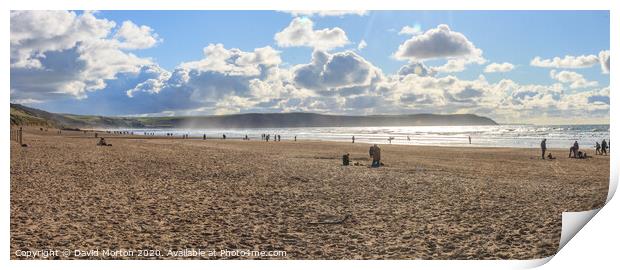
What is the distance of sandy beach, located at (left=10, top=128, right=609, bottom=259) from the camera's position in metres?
6.25

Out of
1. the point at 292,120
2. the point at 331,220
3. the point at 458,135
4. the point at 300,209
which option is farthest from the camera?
the point at 458,135

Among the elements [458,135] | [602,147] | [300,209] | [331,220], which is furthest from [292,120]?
[458,135]

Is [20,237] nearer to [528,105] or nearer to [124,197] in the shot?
[124,197]

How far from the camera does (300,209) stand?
7.73 metres

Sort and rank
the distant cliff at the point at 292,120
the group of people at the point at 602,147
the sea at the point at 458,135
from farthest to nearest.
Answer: the sea at the point at 458,135
the group of people at the point at 602,147
the distant cliff at the point at 292,120

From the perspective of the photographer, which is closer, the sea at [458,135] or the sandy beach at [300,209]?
the sandy beach at [300,209]

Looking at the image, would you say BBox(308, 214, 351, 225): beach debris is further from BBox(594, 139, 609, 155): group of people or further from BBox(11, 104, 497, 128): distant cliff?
BBox(594, 139, 609, 155): group of people

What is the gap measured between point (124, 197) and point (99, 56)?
2.44m

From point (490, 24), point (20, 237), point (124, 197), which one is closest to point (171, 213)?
point (124, 197)

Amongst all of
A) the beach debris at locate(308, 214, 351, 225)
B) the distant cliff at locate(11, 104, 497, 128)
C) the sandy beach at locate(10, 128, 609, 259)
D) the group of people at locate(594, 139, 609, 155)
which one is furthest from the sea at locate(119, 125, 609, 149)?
the beach debris at locate(308, 214, 351, 225)

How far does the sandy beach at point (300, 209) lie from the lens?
625 centimetres

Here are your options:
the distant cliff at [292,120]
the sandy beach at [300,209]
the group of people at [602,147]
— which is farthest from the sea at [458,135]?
the sandy beach at [300,209]

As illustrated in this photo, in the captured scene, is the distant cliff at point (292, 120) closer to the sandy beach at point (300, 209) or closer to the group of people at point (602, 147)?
the sandy beach at point (300, 209)

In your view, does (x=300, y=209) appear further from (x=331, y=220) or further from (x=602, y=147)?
(x=602, y=147)
